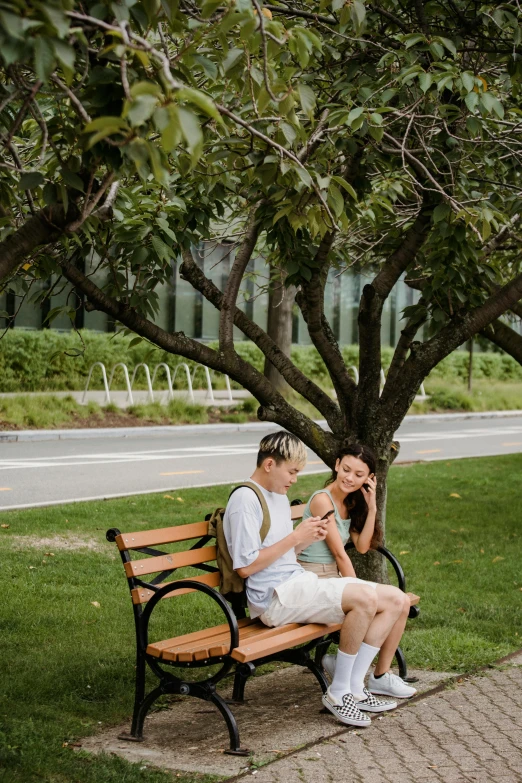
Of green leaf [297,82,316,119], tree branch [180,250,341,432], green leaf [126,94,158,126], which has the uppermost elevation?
green leaf [297,82,316,119]

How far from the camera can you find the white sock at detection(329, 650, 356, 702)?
5.00 meters

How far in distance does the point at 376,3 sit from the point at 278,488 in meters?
3.36

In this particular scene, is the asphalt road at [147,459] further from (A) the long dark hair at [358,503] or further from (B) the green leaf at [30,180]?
(B) the green leaf at [30,180]

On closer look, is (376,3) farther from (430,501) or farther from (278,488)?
(430,501)

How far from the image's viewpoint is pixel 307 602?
510cm

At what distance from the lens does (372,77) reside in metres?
6.71

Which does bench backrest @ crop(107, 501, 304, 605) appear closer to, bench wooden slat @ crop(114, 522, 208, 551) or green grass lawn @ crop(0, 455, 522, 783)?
bench wooden slat @ crop(114, 522, 208, 551)

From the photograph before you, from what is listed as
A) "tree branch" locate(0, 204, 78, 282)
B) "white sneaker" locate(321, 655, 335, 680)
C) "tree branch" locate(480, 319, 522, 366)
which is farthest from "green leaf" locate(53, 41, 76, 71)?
"tree branch" locate(480, 319, 522, 366)

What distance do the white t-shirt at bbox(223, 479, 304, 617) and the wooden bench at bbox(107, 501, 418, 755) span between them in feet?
0.64

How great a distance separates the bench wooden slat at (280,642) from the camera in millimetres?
4574

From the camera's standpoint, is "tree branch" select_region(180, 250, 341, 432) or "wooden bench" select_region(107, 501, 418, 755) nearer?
"wooden bench" select_region(107, 501, 418, 755)

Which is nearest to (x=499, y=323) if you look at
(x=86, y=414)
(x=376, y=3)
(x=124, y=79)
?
(x=376, y=3)

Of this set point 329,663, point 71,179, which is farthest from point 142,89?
point 329,663

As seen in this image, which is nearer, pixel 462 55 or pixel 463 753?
pixel 463 753
